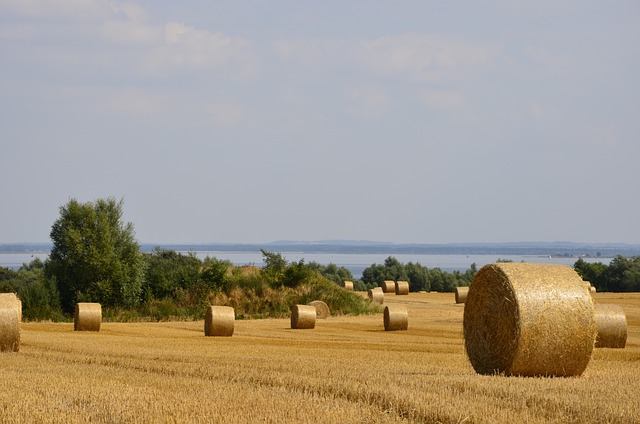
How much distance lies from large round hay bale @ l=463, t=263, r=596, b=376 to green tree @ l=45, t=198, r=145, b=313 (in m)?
31.7

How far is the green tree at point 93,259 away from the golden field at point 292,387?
2188 cm

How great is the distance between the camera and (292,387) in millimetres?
13867

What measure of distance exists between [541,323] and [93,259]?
3315 cm

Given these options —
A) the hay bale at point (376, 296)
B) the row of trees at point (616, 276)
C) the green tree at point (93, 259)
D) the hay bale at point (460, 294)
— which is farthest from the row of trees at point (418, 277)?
the green tree at point (93, 259)

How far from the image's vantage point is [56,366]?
17531 millimetres

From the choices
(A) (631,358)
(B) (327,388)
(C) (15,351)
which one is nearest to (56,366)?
(C) (15,351)

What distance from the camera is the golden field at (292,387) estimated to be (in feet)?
36.6

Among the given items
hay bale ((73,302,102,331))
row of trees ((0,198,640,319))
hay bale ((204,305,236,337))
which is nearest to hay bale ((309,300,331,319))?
row of trees ((0,198,640,319))

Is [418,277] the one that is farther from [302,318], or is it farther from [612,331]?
[612,331]

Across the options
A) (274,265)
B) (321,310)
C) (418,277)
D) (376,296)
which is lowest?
(321,310)

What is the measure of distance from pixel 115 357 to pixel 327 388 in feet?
24.6

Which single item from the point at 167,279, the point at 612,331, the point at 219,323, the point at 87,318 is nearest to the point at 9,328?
the point at 219,323

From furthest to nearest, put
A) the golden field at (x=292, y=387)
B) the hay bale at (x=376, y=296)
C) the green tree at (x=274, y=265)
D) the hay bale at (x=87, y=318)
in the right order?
the hay bale at (x=376, y=296), the green tree at (x=274, y=265), the hay bale at (x=87, y=318), the golden field at (x=292, y=387)

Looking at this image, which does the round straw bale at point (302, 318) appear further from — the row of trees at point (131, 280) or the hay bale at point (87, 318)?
the row of trees at point (131, 280)
